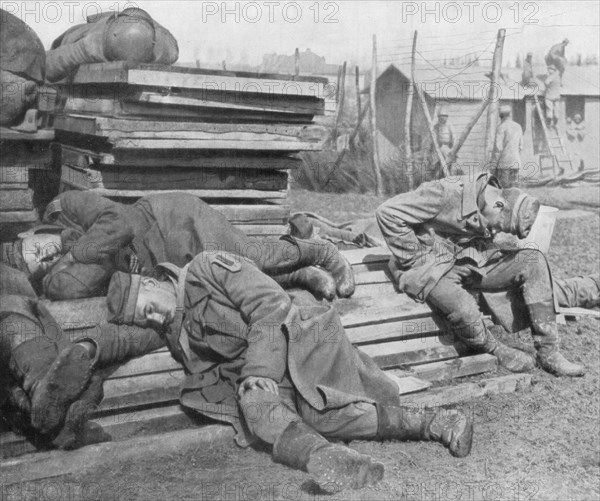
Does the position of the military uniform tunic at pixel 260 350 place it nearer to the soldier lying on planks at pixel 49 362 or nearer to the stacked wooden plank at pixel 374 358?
the stacked wooden plank at pixel 374 358

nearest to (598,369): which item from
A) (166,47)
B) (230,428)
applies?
(230,428)

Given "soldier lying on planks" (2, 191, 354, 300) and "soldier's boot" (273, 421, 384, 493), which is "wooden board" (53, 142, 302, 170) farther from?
"soldier's boot" (273, 421, 384, 493)

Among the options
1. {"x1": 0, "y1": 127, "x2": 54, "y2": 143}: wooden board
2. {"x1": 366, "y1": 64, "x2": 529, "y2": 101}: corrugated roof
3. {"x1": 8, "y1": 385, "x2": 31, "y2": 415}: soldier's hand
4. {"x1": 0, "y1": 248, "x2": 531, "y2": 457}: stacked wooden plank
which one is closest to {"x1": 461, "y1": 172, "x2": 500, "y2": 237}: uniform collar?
{"x1": 0, "y1": 248, "x2": 531, "y2": 457}: stacked wooden plank

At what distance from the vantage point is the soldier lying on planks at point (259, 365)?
11.8ft

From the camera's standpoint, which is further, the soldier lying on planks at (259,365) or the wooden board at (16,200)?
the wooden board at (16,200)

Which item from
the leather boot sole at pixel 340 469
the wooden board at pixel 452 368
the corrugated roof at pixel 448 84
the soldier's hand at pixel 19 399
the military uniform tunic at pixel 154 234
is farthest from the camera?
the corrugated roof at pixel 448 84

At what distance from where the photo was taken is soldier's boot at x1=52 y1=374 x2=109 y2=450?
3695mm

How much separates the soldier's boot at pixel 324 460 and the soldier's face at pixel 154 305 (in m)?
1.08

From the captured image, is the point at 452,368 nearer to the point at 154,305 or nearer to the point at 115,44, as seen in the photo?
the point at 154,305

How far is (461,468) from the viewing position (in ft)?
12.3

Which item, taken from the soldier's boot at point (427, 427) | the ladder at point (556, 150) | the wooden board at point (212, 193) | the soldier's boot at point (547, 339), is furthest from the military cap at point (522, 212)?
the ladder at point (556, 150)

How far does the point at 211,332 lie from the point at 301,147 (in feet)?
8.38

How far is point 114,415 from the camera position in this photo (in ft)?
13.4

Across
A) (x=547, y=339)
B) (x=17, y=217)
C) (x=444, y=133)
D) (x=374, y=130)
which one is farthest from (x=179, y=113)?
(x=444, y=133)
